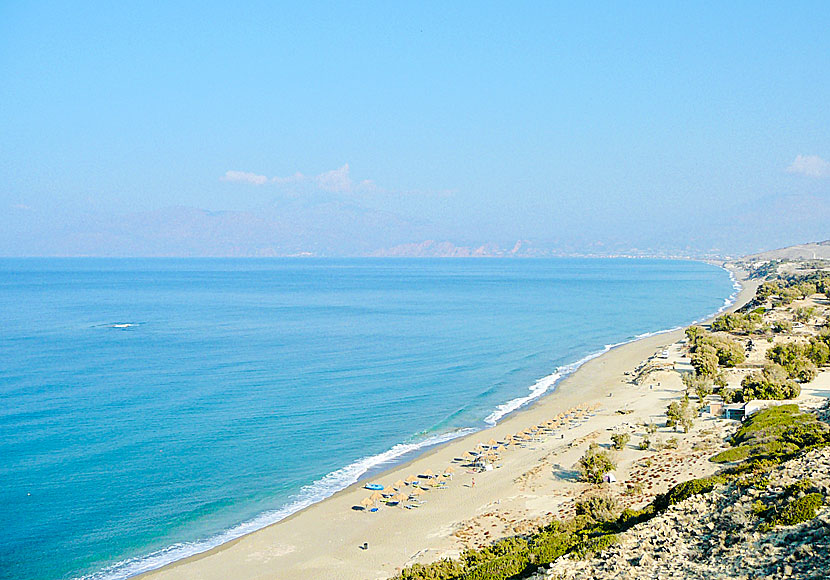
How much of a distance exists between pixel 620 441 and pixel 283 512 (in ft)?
51.0

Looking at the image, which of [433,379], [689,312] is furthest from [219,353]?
[689,312]

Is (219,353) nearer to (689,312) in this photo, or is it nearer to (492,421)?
(492,421)

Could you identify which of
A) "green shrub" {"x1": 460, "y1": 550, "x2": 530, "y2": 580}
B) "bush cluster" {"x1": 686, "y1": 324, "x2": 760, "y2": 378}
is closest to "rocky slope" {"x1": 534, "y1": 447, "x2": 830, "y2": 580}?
"green shrub" {"x1": 460, "y1": 550, "x2": 530, "y2": 580}

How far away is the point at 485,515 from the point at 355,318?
6865 cm

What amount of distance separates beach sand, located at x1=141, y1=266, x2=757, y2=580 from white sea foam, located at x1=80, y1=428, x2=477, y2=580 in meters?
0.54

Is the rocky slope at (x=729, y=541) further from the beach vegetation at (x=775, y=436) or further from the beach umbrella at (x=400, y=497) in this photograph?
the beach umbrella at (x=400, y=497)

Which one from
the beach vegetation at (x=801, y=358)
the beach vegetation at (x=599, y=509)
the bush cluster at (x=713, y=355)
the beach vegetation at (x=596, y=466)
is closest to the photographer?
the beach vegetation at (x=599, y=509)

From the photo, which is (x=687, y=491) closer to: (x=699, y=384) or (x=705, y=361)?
(x=699, y=384)

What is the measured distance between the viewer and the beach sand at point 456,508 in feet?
71.3

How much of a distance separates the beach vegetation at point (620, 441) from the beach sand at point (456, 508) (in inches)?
18.6

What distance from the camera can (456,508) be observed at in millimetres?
25812

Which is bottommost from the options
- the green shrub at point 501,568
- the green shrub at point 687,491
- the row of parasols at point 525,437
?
the row of parasols at point 525,437

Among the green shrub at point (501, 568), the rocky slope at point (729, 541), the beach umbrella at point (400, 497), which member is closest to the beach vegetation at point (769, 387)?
the rocky slope at point (729, 541)

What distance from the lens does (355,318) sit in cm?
9188
